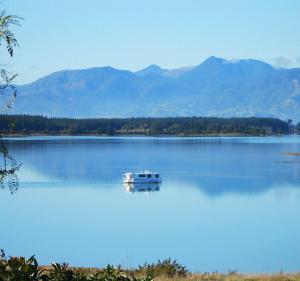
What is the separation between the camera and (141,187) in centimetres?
6575

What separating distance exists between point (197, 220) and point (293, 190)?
20499 mm

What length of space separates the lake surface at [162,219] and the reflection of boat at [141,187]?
3.36 feet

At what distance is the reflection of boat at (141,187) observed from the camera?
6253 cm

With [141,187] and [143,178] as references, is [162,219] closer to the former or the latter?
[141,187]

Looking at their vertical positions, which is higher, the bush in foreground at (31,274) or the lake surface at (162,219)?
the bush in foreground at (31,274)

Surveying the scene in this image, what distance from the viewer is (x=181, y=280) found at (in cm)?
1347

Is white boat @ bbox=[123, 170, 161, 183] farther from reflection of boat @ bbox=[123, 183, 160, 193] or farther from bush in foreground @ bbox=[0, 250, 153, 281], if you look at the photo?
bush in foreground @ bbox=[0, 250, 153, 281]

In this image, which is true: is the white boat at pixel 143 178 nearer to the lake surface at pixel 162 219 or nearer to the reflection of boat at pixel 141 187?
the reflection of boat at pixel 141 187

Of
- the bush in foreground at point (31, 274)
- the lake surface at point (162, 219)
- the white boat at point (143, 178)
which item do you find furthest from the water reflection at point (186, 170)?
the bush in foreground at point (31, 274)

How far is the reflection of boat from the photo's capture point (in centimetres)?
6253

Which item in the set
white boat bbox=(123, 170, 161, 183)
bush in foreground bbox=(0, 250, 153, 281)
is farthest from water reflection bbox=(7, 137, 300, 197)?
bush in foreground bbox=(0, 250, 153, 281)

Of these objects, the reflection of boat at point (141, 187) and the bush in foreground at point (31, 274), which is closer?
the bush in foreground at point (31, 274)

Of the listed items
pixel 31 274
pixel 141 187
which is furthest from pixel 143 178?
pixel 31 274

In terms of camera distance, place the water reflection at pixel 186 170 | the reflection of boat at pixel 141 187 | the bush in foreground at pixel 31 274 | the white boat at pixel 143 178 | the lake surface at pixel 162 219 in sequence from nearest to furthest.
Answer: the bush in foreground at pixel 31 274 → the lake surface at pixel 162 219 → the reflection of boat at pixel 141 187 → the water reflection at pixel 186 170 → the white boat at pixel 143 178
